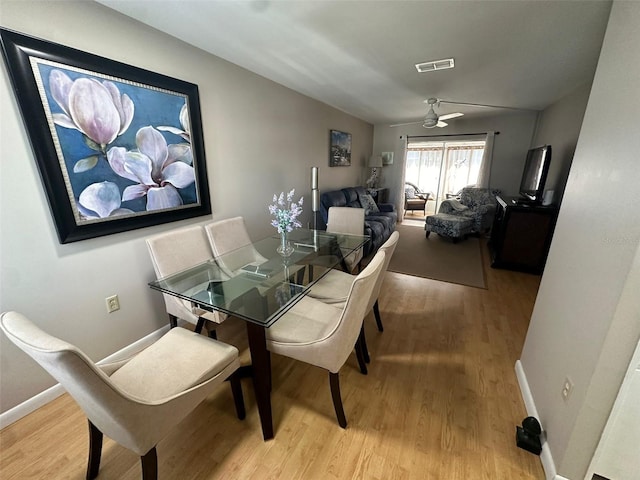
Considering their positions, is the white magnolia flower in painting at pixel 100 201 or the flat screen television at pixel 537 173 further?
the flat screen television at pixel 537 173

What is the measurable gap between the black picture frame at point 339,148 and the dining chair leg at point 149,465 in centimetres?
422

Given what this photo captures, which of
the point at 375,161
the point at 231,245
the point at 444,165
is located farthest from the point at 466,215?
the point at 231,245

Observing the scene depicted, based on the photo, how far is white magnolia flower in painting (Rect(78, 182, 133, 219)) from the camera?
1.55 m

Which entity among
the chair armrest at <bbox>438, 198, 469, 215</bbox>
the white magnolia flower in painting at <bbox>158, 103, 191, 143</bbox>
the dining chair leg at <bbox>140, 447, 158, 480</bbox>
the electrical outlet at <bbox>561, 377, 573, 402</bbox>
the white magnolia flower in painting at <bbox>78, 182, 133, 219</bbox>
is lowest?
the dining chair leg at <bbox>140, 447, 158, 480</bbox>

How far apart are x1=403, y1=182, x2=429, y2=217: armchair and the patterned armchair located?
1.35 meters

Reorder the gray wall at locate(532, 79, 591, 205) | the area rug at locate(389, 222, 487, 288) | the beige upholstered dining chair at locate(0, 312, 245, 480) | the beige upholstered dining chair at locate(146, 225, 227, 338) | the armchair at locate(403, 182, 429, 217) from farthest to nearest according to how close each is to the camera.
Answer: the armchair at locate(403, 182, 429, 217) < the area rug at locate(389, 222, 487, 288) < the gray wall at locate(532, 79, 591, 205) < the beige upholstered dining chair at locate(146, 225, 227, 338) < the beige upholstered dining chair at locate(0, 312, 245, 480)

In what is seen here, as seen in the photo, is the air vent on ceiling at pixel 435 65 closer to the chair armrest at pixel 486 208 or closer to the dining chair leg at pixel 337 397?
the dining chair leg at pixel 337 397

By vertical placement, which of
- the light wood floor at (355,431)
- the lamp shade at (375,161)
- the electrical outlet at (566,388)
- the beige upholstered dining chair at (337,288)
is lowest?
the light wood floor at (355,431)

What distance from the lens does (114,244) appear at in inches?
68.2

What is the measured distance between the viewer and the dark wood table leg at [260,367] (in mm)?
1235

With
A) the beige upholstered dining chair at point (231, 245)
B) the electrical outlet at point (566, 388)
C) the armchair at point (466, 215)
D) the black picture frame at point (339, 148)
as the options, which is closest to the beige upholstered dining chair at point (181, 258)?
the beige upholstered dining chair at point (231, 245)

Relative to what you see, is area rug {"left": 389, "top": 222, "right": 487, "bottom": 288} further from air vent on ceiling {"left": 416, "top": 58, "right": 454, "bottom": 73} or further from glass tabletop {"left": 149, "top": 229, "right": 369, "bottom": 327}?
air vent on ceiling {"left": 416, "top": 58, "right": 454, "bottom": 73}

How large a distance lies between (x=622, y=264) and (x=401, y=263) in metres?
2.78

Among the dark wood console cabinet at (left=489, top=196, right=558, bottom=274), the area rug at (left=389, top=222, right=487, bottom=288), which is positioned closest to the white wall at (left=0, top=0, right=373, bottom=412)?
the area rug at (left=389, top=222, right=487, bottom=288)
